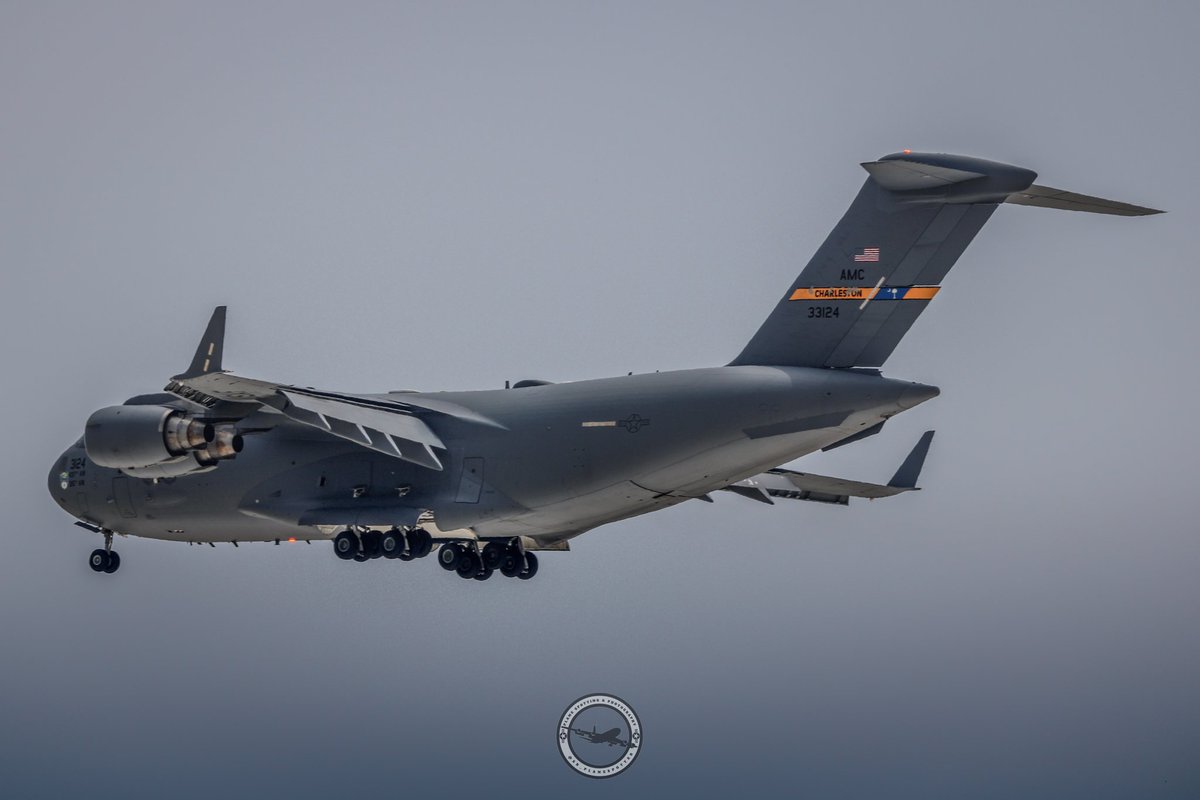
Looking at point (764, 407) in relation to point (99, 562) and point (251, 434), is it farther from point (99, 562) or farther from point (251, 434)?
point (99, 562)

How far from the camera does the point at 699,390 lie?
1533cm

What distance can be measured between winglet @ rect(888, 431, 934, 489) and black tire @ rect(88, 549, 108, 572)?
904 cm

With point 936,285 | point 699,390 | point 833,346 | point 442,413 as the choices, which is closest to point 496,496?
point 442,413

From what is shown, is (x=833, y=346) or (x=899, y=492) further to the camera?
(x=899, y=492)

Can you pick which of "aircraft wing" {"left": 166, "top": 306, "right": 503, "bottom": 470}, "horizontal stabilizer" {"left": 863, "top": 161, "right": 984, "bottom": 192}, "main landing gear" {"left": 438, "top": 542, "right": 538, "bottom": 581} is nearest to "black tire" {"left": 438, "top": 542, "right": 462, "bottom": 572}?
"main landing gear" {"left": 438, "top": 542, "right": 538, "bottom": 581}

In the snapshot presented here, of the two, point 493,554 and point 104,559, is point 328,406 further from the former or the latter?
point 104,559

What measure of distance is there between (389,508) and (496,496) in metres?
1.18

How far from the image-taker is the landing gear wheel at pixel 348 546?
17016 millimetres

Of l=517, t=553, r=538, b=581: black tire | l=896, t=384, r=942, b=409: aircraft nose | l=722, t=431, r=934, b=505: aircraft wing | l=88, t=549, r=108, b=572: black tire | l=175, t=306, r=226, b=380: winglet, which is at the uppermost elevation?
l=175, t=306, r=226, b=380: winglet

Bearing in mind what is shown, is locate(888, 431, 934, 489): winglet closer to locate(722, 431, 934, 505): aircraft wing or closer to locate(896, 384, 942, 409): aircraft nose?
locate(722, 431, 934, 505): aircraft wing

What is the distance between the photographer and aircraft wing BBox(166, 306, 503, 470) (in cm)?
1488

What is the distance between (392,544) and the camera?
55.7 ft
